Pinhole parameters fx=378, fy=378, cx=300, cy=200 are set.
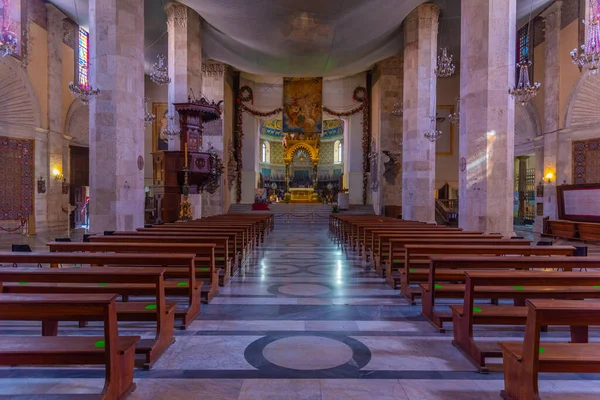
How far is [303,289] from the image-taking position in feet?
18.5

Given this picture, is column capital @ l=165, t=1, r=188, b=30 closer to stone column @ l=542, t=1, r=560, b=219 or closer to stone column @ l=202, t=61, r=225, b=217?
stone column @ l=202, t=61, r=225, b=217

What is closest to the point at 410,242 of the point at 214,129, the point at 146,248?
the point at 146,248

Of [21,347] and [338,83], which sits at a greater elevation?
[338,83]

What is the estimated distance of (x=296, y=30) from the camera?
1550 centimetres

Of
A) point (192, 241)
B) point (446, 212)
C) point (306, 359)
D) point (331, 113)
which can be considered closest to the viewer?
point (306, 359)

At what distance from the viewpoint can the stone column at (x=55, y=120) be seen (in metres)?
15.4

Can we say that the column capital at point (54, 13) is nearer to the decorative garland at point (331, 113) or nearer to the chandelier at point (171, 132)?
the chandelier at point (171, 132)

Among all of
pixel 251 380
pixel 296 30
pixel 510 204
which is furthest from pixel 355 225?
pixel 296 30

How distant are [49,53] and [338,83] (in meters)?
16.9

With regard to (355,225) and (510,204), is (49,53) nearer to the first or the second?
(355,225)

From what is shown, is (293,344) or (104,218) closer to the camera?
(293,344)

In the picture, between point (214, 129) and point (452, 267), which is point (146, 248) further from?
point (214, 129)

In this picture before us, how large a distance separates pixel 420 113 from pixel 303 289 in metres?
11.0

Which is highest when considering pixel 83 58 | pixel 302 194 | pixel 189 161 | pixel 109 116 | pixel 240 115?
pixel 83 58
